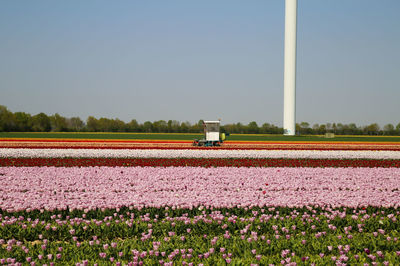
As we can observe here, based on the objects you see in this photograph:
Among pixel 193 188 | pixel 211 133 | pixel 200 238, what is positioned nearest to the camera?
pixel 200 238

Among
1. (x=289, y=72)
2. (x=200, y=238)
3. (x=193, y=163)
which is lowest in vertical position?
(x=200, y=238)

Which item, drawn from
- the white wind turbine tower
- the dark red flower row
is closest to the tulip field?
the dark red flower row

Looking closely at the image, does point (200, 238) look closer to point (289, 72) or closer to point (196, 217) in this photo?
point (196, 217)

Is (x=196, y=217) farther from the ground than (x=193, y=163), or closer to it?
closer to it

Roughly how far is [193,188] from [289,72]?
164 ft

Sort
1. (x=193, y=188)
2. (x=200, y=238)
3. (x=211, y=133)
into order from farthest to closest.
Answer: (x=211, y=133)
(x=193, y=188)
(x=200, y=238)

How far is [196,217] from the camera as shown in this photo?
718cm

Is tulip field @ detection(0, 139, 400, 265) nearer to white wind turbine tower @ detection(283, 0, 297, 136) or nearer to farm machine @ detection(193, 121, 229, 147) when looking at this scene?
farm machine @ detection(193, 121, 229, 147)

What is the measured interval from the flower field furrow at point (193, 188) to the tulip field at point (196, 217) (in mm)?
37

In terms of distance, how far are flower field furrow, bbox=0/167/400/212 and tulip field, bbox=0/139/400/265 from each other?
0.12 ft

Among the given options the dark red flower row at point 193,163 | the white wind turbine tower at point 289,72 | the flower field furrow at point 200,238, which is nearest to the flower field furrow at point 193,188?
the flower field furrow at point 200,238

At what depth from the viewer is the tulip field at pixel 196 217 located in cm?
516

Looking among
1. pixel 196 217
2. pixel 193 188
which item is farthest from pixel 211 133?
pixel 196 217

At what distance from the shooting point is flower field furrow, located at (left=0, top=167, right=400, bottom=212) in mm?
8320
